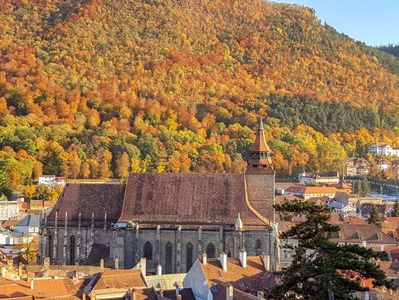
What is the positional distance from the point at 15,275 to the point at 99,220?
13581mm

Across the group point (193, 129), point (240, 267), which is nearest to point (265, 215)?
point (240, 267)

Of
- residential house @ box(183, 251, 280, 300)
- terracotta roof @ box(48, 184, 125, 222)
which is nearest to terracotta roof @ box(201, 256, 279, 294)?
residential house @ box(183, 251, 280, 300)

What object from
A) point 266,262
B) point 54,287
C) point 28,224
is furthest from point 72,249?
point 28,224

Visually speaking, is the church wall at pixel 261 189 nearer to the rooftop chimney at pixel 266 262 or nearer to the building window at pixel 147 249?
the rooftop chimney at pixel 266 262

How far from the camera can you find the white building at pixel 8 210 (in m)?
121

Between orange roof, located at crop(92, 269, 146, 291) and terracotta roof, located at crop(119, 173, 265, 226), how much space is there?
13.8 meters

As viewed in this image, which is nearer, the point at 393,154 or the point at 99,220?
the point at 99,220

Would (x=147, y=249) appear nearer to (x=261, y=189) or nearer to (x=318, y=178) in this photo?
A: (x=261, y=189)

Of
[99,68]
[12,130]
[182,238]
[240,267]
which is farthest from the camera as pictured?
[99,68]

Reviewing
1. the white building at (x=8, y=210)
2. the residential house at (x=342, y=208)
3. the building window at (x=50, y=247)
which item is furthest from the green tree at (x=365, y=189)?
the building window at (x=50, y=247)

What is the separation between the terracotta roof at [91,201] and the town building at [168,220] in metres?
0.08

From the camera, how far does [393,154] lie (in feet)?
654

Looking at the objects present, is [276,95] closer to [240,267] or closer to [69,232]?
[69,232]

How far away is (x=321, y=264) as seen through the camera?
93.5ft
